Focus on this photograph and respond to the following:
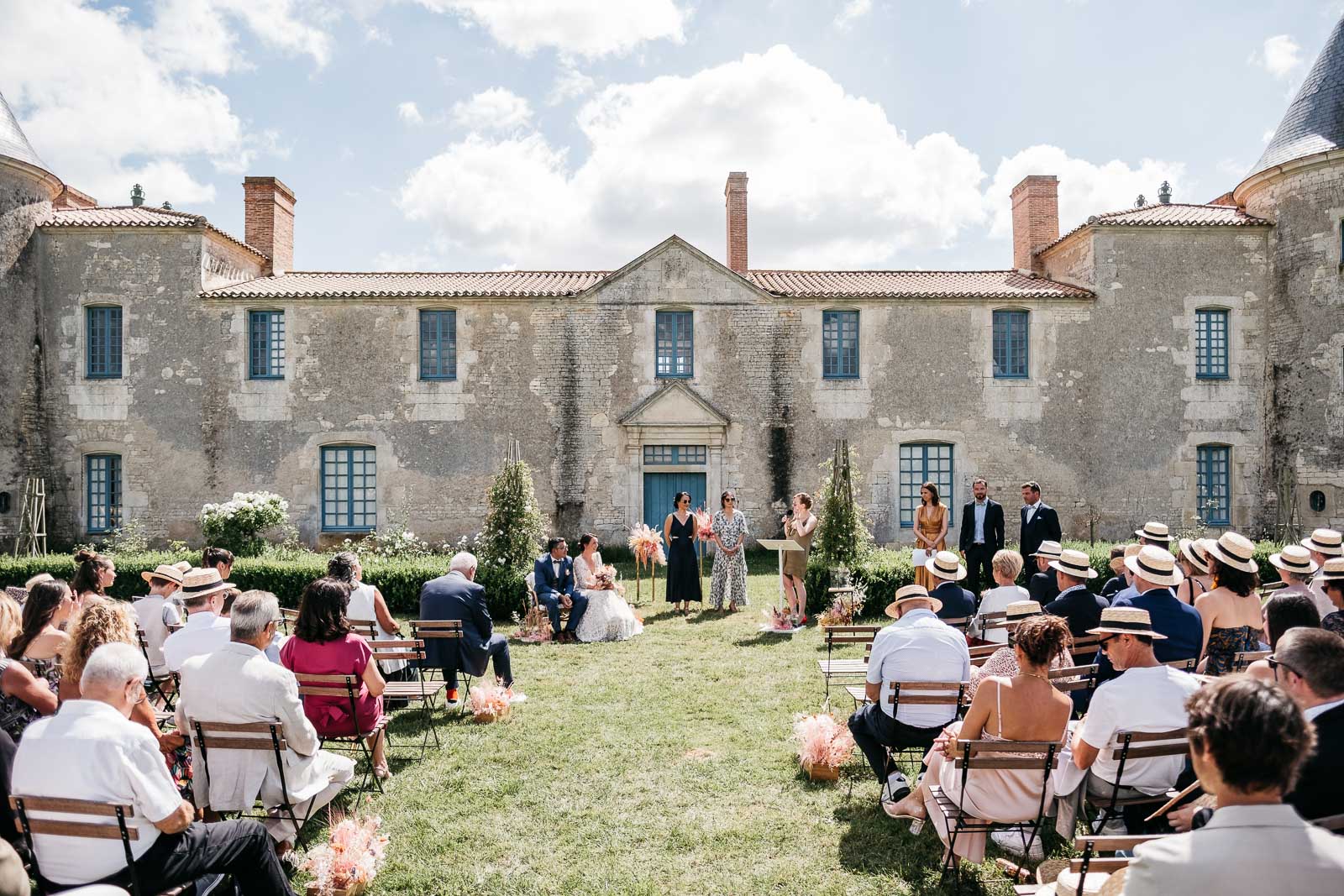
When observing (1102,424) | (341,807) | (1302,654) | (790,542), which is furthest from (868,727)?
(1102,424)

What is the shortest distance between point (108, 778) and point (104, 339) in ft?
59.8

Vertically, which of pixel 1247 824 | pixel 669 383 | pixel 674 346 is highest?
pixel 674 346

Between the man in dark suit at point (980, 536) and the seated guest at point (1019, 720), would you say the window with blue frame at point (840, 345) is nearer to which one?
the man in dark suit at point (980, 536)

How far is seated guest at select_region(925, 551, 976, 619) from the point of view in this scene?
6828mm

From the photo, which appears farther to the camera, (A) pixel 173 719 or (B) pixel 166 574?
(B) pixel 166 574

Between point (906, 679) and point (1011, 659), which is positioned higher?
point (1011, 659)

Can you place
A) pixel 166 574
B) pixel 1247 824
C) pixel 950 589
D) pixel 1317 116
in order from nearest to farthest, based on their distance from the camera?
1. pixel 1247 824
2. pixel 166 574
3. pixel 950 589
4. pixel 1317 116

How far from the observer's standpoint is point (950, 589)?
7199mm

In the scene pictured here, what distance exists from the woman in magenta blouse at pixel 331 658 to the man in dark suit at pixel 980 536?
8587 mm

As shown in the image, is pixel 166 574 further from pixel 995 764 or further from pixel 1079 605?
pixel 1079 605

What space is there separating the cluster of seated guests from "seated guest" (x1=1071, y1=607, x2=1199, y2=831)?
3917 mm

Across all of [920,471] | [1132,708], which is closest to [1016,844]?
[1132,708]

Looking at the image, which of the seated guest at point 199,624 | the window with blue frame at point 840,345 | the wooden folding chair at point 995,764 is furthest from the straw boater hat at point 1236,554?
the window with blue frame at point 840,345

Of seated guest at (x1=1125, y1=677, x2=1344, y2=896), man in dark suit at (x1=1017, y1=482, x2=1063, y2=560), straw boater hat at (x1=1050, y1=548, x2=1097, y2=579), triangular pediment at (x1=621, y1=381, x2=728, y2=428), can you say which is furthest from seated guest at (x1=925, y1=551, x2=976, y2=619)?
triangular pediment at (x1=621, y1=381, x2=728, y2=428)
